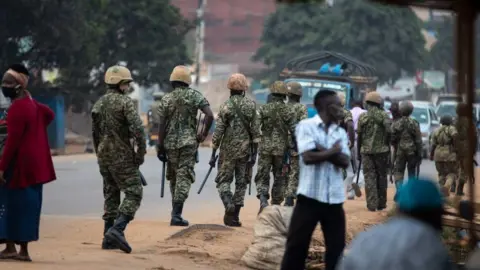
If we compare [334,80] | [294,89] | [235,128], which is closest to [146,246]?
[235,128]

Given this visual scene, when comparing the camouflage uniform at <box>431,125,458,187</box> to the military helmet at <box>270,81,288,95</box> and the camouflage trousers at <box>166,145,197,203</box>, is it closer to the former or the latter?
the military helmet at <box>270,81,288,95</box>

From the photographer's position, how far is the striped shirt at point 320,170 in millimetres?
8297

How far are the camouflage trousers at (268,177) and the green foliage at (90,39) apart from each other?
20.7 metres

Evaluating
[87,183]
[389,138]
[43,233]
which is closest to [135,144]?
[43,233]

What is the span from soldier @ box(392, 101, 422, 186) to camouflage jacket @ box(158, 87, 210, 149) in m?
5.20

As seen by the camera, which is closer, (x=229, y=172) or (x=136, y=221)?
(x=229, y=172)

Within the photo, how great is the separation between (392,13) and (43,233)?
46753 millimetres

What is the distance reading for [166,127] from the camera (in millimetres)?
13305

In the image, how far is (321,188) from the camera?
327 inches

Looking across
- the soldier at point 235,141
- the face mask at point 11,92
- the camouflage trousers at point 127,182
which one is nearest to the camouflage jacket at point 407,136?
the soldier at point 235,141

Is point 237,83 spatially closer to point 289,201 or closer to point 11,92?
point 289,201

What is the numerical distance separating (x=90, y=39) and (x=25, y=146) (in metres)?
28.5

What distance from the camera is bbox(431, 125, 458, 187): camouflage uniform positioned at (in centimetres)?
1833

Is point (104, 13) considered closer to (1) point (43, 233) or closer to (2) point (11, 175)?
(1) point (43, 233)
